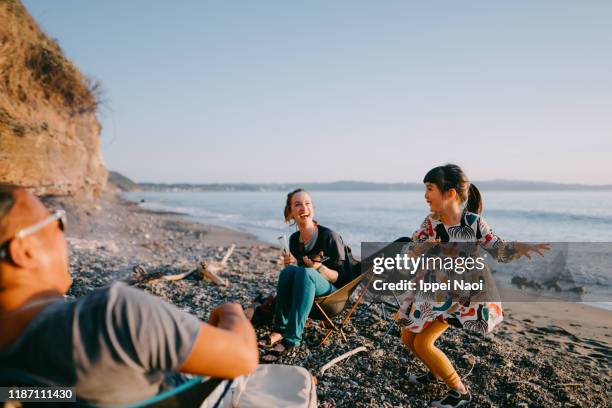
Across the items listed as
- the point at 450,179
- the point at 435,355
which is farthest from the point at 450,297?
the point at 450,179

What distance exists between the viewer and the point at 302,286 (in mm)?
3854

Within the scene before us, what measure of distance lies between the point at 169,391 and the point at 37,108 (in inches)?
493

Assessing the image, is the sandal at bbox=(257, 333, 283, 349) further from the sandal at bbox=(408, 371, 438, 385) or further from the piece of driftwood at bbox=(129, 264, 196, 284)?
the piece of driftwood at bbox=(129, 264, 196, 284)

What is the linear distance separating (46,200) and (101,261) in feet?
20.7

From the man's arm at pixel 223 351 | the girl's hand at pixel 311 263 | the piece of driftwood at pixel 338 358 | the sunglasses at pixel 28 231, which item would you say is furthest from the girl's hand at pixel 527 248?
the sunglasses at pixel 28 231

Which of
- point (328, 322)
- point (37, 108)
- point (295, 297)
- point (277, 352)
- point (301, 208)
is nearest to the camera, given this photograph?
point (277, 352)

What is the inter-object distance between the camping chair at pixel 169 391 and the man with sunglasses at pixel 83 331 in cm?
3

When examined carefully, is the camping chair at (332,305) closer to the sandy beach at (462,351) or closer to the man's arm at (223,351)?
the sandy beach at (462,351)

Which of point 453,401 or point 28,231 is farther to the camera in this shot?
point 453,401

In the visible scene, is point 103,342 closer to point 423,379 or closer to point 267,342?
point 267,342

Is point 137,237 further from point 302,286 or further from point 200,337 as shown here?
point 200,337

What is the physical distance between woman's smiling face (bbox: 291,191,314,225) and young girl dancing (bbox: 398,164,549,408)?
1452mm

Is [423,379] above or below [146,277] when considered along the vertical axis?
below

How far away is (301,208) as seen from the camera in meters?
4.45
